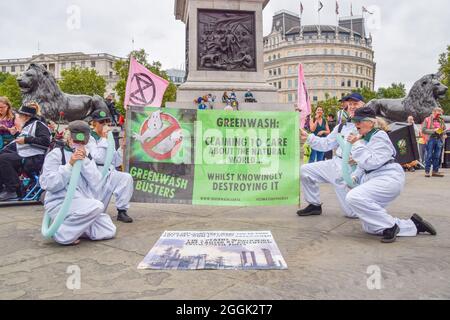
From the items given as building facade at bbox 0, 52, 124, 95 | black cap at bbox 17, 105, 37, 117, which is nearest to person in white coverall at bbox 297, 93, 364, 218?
black cap at bbox 17, 105, 37, 117

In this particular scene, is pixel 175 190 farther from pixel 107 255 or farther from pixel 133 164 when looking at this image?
pixel 107 255

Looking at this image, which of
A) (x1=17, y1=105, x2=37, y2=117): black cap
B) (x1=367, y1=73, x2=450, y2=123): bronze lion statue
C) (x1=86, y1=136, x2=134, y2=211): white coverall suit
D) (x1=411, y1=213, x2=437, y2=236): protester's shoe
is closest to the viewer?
(x1=411, y1=213, x2=437, y2=236): protester's shoe

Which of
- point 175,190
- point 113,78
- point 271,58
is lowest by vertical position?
point 175,190

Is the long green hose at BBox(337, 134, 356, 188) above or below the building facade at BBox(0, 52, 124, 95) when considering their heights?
below

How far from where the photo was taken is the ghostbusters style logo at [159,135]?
6.48 m

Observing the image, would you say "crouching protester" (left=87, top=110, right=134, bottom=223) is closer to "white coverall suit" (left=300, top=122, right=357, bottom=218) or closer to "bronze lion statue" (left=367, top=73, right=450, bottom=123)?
"white coverall suit" (left=300, top=122, right=357, bottom=218)

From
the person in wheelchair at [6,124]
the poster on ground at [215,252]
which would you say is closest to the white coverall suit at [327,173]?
the poster on ground at [215,252]

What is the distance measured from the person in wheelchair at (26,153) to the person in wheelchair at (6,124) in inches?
21.0

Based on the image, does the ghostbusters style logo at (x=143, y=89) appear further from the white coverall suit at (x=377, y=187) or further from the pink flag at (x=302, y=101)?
the white coverall suit at (x=377, y=187)

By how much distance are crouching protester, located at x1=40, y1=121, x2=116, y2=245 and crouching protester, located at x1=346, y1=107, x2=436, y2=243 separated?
3.09 metres

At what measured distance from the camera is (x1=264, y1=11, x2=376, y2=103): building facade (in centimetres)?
11794
